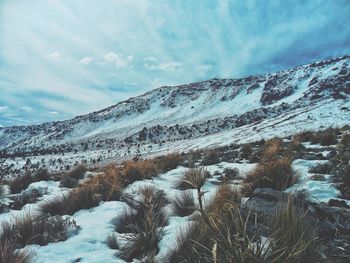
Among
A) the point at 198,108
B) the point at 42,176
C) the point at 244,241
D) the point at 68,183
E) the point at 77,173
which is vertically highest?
the point at 198,108

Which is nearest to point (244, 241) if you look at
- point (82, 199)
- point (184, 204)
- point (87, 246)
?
point (87, 246)

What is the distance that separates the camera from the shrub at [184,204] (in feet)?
20.3

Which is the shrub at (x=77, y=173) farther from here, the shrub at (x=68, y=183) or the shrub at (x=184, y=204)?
the shrub at (x=184, y=204)

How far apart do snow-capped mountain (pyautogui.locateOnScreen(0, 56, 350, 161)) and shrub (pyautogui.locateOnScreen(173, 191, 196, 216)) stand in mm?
53417

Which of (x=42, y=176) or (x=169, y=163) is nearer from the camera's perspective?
(x=42, y=176)

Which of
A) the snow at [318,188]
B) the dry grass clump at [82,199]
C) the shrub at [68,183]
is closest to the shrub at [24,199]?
the dry grass clump at [82,199]

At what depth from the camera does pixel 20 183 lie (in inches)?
420

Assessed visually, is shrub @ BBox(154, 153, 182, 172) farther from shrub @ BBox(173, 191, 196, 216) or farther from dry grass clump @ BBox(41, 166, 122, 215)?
shrub @ BBox(173, 191, 196, 216)

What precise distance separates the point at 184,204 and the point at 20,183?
6.46 metres

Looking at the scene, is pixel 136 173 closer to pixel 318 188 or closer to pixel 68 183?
pixel 68 183

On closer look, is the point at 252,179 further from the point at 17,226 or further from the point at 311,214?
the point at 17,226

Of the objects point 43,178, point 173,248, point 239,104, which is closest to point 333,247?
point 173,248

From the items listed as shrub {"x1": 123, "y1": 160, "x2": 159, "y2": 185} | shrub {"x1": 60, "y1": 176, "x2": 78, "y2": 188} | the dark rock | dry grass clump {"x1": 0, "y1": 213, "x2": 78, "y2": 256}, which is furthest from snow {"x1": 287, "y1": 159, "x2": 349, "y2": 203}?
shrub {"x1": 60, "y1": 176, "x2": 78, "y2": 188}

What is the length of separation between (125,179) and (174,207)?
3.20 m
